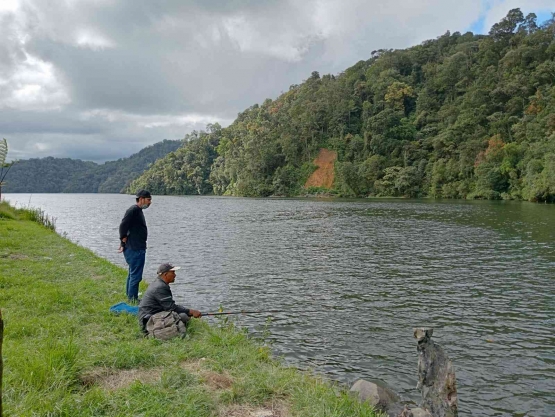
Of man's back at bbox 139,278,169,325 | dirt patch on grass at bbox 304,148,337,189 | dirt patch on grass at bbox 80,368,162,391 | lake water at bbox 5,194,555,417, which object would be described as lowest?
lake water at bbox 5,194,555,417

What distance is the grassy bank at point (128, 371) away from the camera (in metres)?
4.74

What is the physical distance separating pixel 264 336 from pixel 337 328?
2.07 metres

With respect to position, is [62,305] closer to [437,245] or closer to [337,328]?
[337,328]

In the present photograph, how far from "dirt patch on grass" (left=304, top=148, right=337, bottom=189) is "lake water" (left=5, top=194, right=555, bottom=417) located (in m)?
82.2

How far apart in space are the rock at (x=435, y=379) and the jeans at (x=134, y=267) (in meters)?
6.84

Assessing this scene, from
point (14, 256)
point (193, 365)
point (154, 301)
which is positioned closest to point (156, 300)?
point (154, 301)

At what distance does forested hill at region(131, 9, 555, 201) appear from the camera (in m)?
74.3

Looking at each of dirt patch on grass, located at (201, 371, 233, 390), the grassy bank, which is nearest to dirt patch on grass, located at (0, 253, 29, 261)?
the grassy bank

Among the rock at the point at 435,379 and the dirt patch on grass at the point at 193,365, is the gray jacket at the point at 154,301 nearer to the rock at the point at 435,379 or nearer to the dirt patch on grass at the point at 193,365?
the dirt patch on grass at the point at 193,365

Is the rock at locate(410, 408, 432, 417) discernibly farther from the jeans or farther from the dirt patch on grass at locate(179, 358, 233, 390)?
the jeans

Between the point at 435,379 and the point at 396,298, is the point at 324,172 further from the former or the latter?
the point at 435,379

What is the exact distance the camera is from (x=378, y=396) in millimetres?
6234

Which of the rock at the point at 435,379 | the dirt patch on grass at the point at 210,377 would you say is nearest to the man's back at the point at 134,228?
the dirt patch on grass at the point at 210,377

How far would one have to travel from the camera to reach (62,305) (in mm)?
8984
